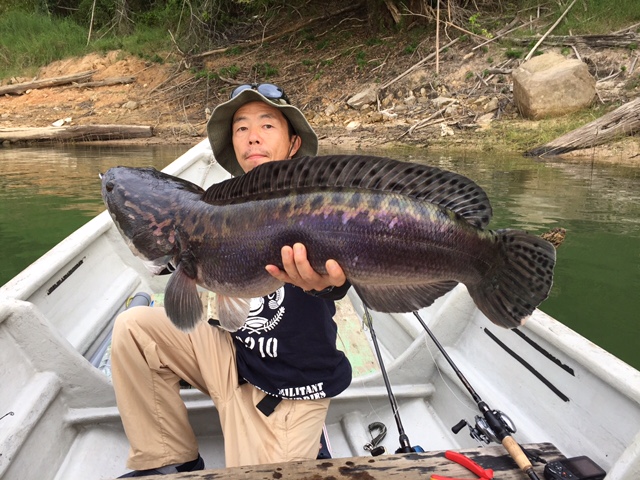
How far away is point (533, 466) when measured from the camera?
2.28 metres

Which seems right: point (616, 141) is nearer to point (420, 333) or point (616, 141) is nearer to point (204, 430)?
point (420, 333)

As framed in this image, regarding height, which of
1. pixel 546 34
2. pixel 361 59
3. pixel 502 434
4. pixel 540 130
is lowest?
pixel 502 434

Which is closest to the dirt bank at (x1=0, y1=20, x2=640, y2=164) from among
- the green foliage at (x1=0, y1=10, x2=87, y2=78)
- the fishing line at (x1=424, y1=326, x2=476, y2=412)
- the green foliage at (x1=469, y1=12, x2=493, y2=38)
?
the green foliage at (x1=469, y1=12, x2=493, y2=38)

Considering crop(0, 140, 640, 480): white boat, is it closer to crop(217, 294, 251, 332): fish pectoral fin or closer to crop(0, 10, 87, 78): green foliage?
crop(217, 294, 251, 332): fish pectoral fin

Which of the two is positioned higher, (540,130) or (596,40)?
(596,40)

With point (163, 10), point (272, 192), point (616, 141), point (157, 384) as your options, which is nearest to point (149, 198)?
point (272, 192)

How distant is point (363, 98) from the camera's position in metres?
18.1

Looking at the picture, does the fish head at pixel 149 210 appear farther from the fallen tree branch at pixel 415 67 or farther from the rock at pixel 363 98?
the fallen tree branch at pixel 415 67

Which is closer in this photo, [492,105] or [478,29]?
[492,105]

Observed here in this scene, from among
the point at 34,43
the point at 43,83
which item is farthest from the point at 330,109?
the point at 34,43

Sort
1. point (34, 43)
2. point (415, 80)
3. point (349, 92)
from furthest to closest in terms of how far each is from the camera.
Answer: point (34, 43)
point (349, 92)
point (415, 80)

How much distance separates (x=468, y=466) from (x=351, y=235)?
3.81 feet

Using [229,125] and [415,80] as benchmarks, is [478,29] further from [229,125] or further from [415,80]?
[229,125]

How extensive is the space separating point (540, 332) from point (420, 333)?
1058 millimetres
